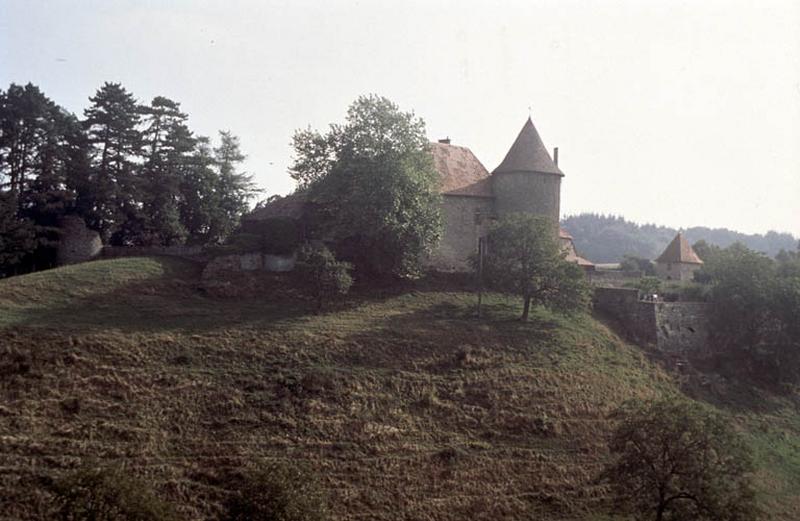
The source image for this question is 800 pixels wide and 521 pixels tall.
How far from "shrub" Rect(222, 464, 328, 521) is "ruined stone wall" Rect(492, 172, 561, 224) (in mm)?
22436

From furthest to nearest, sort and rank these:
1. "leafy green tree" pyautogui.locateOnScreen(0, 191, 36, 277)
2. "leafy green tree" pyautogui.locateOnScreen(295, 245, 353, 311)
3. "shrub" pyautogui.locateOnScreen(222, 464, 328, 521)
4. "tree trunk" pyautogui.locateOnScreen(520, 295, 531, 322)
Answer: "tree trunk" pyautogui.locateOnScreen(520, 295, 531, 322)
"leafy green tree" pyautogui.locateOnScreen(0, 191, 36, 277)
"leafy green tree" pyautogui.locateOnScreen(295, 245, 353, 311)
"shrub" pyautogui.locateOnScreen(222, 464, 328, 521)

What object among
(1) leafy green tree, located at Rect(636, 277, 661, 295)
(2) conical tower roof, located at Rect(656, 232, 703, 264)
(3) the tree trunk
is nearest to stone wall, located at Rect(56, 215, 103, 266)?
(3) the tree trunk

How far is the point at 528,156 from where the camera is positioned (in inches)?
1481

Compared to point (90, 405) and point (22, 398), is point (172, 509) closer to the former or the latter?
point (90, 405)

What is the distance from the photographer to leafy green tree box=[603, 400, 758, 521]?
18312mm

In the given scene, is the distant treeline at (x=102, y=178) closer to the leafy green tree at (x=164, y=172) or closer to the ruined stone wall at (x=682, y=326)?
the leafy green tree at (x=164, y=172)

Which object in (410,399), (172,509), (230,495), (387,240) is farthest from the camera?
(387,240)

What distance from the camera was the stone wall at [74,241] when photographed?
3397cm

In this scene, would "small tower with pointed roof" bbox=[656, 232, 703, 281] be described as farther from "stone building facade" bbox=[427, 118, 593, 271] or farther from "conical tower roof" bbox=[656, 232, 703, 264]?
"stone building facade" bbox=[427, 118, 593, 271]

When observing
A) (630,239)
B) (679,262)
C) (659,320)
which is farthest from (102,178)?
(630,239)

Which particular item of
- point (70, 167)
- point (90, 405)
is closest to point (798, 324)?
point (90, 405)

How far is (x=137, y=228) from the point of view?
1436 inches

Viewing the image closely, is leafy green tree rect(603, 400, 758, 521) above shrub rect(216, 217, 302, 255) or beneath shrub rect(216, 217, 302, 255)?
beneath

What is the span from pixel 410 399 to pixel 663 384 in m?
13.0
